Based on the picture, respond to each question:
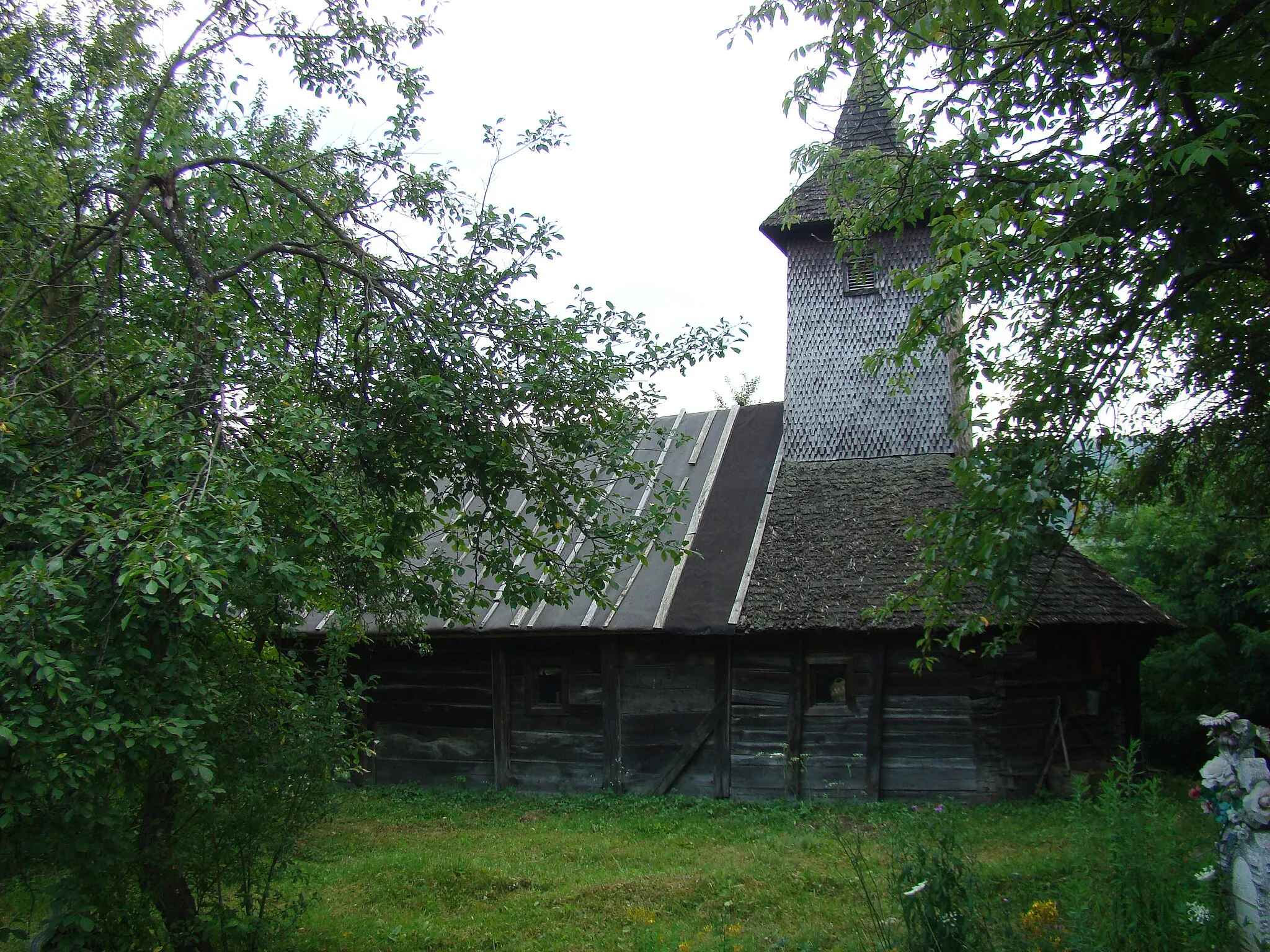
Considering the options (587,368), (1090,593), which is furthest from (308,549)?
(1090,593)

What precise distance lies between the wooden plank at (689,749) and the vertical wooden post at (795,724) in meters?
0.93

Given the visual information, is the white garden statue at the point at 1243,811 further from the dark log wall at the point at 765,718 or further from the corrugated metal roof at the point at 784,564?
the dark log wall at the point at 765,718

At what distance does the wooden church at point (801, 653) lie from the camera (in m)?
11.2

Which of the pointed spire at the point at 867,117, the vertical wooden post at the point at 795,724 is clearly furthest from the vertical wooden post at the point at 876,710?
the pointed spire at the point at 867,117

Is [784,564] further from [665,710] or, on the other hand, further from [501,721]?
[501,721]

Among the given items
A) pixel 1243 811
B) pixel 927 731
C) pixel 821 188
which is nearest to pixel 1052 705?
pixel 927 731

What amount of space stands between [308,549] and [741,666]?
25.7 feet

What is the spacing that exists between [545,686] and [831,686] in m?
4.13

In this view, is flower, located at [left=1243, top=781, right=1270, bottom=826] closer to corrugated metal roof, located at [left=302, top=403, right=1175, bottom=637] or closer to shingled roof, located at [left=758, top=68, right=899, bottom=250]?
corrugated metal roof, located at [left=302, top=403, right=1175, bottom=637]

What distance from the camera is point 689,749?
39.5ft

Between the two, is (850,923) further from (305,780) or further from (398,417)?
(398,417)

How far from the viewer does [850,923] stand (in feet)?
21.7

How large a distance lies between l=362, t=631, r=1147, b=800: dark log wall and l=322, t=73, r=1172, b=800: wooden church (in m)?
0.03

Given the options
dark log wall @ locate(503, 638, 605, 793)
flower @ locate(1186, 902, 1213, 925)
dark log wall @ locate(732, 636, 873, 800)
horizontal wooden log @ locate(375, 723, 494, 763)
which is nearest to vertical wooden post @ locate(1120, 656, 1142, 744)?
dark log wall @ locate(732, 636, 873, 800)
